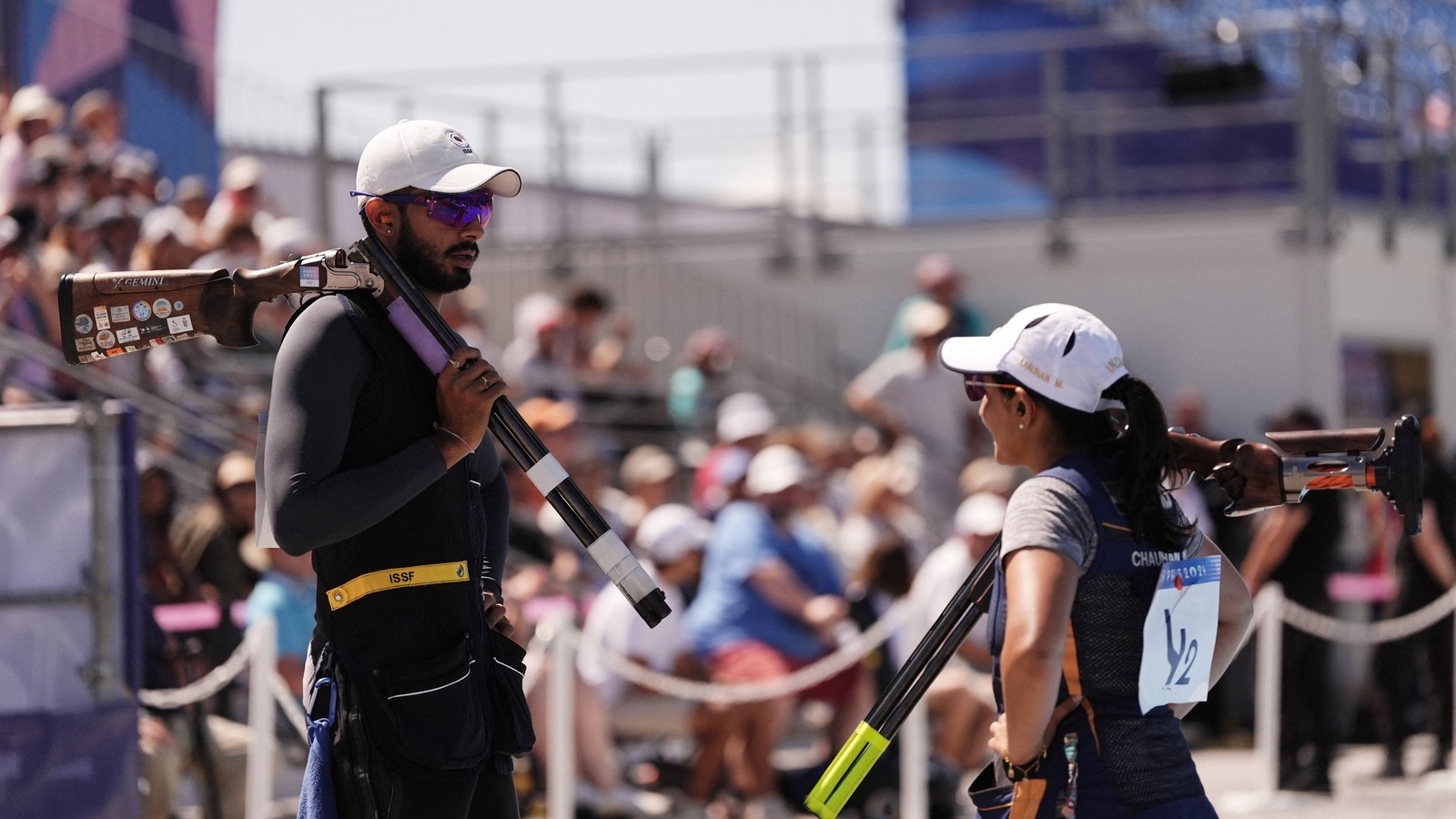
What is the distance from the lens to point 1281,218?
14.2 m

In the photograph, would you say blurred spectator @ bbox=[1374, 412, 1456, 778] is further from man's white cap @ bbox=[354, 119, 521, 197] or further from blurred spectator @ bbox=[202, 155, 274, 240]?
man's white cap @ bbox=[354, 119, 521, 197]

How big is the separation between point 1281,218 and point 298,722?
924 centimetres

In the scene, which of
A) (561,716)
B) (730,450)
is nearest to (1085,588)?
(561,716)

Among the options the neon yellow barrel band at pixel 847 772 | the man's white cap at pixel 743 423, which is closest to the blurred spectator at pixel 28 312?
the man's white cap at pixel 743 423

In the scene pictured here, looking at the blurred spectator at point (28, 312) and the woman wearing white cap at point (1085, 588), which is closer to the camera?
the woman wearing white cap at point (1085, 588)

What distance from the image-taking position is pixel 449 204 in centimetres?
402

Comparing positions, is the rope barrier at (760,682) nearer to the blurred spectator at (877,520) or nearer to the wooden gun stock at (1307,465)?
the blurred spectator at (877,520)

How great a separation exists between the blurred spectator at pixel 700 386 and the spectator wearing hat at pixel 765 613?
10.7 feet

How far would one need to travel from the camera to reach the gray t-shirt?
369 cm

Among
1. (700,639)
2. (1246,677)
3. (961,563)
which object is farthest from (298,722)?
(1246,677)

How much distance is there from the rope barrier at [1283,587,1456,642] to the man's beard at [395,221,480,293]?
7.69 m

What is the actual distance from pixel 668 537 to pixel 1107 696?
6.65m

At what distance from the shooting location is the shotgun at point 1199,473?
4102mm

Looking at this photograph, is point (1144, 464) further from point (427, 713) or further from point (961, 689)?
point (961, 689)
